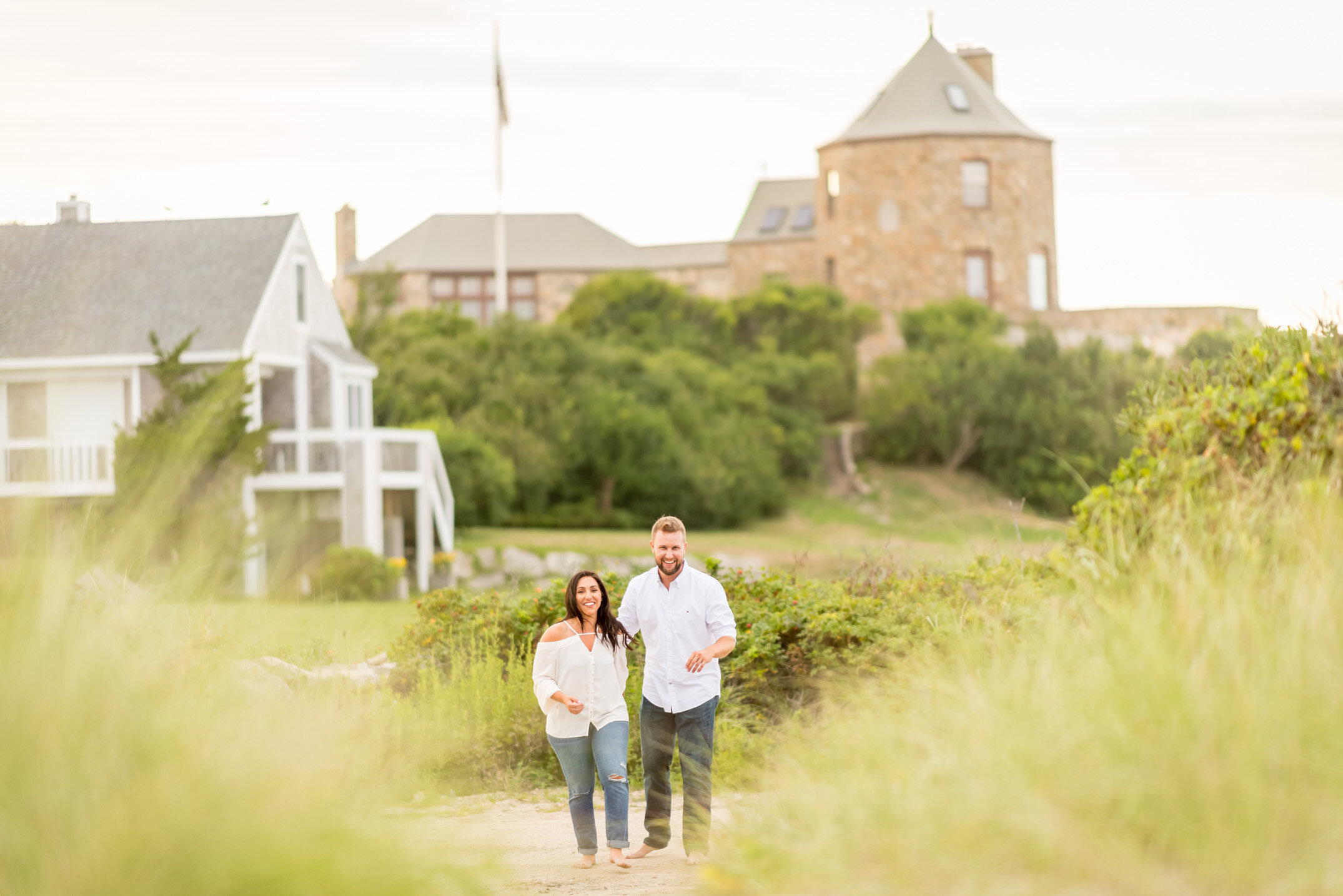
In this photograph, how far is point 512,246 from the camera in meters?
57.7

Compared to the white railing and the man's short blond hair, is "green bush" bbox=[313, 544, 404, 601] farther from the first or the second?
the man's short blond hair

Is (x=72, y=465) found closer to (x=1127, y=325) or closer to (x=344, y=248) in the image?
(x=1127, y=325)

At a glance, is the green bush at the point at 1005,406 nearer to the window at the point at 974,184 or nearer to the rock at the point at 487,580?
the window at the point at 974,184

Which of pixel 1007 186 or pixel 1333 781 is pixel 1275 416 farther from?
pixel 1007 186

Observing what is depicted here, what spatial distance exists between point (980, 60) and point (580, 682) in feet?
169

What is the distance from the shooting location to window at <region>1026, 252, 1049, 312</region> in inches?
1992

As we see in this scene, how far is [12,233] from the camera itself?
1097 inches

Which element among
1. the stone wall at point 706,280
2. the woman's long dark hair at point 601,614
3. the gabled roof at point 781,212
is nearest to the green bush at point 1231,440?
the woman's long dark hair at point 601,614

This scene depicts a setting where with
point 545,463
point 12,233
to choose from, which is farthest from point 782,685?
point 545,463

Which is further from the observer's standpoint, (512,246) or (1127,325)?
(512,246)

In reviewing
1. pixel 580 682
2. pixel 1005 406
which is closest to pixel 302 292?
pixel 1005 406

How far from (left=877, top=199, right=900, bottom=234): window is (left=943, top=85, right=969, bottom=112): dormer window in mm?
3960

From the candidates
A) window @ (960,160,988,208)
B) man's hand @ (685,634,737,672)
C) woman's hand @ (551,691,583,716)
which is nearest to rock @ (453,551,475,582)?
woman's hand @ (551,691,583,716)

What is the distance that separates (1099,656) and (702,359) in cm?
3852
